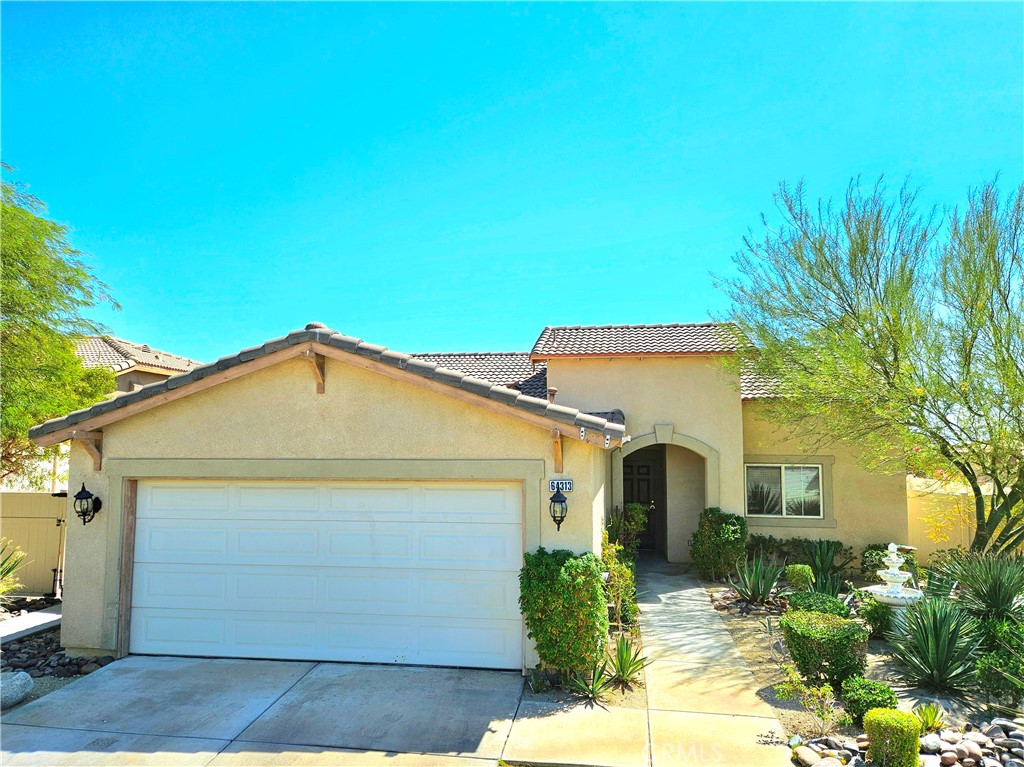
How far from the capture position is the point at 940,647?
7352mm

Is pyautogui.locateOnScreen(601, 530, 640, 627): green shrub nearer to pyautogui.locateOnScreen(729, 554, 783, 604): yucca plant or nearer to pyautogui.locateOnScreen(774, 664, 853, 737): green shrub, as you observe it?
pyautogui.locateOnScreen(729, 554, 783, 604): yucca plant

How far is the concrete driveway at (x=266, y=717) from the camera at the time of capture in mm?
5926

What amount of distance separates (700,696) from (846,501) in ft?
33.7

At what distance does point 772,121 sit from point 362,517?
9931mm

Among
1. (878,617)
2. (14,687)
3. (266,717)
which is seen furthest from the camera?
(878,617)

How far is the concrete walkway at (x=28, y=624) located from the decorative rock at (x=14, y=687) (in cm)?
247

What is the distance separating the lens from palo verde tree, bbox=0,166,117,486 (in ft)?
36.1

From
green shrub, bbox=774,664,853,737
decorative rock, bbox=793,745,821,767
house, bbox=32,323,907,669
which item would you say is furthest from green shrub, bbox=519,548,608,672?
decorative rock, bbox=793,745,821,767

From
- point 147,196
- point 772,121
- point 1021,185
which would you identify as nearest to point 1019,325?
point 1021,185

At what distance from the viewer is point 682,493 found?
16.5 m

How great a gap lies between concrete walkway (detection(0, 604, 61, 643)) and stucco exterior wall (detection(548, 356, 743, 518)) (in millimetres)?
10890

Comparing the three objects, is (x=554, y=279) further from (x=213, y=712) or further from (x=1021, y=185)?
(x=213, y=712)

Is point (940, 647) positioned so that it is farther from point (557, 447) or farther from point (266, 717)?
point (266, 717)

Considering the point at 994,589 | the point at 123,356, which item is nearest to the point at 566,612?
the point at 994,589
